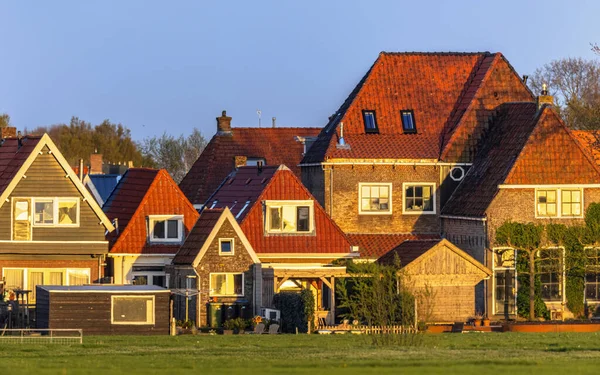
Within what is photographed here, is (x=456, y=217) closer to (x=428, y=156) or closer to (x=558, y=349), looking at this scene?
(x=428, y=156)

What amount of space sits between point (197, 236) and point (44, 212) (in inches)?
210

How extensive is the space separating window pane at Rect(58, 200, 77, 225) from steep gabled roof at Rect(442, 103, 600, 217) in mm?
14418

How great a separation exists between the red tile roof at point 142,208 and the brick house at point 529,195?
10.4 m

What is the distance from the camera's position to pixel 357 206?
2539 inches

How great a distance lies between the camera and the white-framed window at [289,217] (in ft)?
198

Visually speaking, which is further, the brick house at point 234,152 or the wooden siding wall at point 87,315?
the brick house at point 234,152

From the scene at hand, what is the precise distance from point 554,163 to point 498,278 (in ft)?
15.2

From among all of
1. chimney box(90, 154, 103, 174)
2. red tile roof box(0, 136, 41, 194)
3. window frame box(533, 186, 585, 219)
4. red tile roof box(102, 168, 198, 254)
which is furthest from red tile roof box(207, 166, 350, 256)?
chimney box(90, 154, 103, 174)

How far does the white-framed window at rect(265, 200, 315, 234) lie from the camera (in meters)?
60.4

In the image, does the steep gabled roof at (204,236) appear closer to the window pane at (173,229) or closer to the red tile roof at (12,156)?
the window pane at (173,229)

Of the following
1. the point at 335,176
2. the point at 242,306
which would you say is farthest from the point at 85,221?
the point at 335,176

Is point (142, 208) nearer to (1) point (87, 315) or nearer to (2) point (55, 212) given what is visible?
(2) point (55, 212)

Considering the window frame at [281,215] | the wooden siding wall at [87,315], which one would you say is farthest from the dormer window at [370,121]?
the wooden siding wall at [87,315]

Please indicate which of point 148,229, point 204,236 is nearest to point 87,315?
point 204,236
